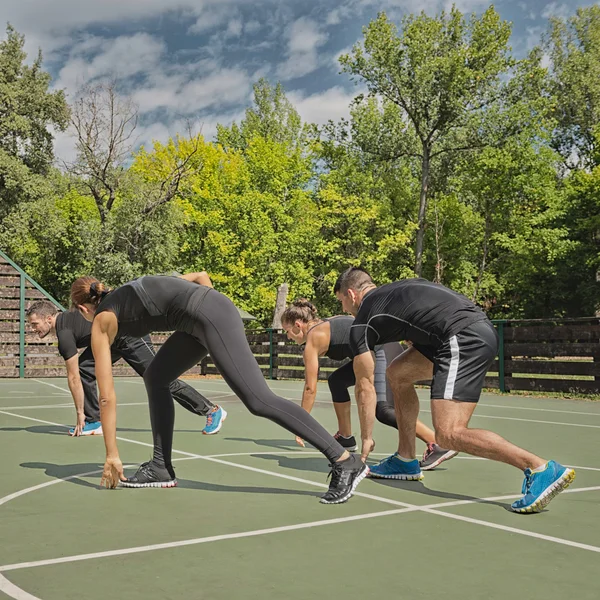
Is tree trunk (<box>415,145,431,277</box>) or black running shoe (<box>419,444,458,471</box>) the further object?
tree trunk (<box>415,145,431,277</box>)

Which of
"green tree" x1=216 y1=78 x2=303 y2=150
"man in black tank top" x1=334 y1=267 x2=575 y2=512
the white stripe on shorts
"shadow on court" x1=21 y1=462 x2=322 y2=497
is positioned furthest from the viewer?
"green tree" x1=216 y1=78 x2=303 y2=150

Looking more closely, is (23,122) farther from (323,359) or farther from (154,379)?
(154,379)

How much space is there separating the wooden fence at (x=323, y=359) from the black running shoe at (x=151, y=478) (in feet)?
37.6

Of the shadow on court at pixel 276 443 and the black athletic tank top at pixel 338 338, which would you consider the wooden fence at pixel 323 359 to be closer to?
the shadow on court at pixel 276 443

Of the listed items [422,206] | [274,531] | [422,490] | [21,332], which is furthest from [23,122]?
[274,531]

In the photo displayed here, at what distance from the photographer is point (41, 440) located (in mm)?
8539

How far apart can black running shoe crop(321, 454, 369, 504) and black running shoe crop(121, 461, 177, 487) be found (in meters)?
1.22

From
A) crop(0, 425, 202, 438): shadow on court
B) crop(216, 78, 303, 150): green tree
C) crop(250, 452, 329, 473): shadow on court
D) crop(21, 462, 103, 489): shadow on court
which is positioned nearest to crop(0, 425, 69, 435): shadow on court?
crop(0, 425, 202, 438): shadow on court

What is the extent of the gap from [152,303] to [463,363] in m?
1.93

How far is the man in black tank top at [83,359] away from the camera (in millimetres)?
8297

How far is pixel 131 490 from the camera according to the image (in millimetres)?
5641

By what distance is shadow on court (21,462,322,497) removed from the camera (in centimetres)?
559

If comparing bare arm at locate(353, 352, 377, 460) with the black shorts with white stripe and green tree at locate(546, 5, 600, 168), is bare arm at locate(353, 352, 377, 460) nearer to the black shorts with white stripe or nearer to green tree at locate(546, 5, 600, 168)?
the black shorts with white stripe

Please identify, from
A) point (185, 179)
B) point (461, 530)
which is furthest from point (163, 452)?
point (185, 179)
